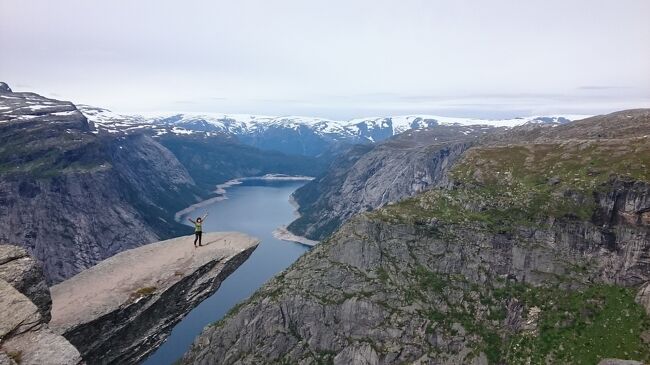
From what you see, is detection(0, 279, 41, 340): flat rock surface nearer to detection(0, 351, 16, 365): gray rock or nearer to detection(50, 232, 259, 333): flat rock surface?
detection(0, 351, 16, 365): gray rock

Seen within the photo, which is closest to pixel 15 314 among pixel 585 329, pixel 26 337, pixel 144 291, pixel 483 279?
pixel 26 337

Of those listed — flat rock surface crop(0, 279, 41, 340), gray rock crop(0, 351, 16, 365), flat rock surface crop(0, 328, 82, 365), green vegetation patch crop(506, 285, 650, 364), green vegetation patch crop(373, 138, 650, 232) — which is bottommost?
green vegetation patch crop(506, 285, 650, 364)

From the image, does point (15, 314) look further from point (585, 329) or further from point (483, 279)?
point (483, 279)

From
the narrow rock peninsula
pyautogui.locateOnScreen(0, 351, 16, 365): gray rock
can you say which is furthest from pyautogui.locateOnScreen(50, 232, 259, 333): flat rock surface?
pyautogui.locateOnScreen(0, 351, 16, 365): gray rock

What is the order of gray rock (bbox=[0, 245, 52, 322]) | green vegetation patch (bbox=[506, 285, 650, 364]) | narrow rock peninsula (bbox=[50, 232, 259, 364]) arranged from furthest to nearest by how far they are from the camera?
green vegetation patch (bbox=[506, 285, 650, 364]), narrow rock peninsula (bbox=[50, 232, 259, 364]), gray rock (bbox=[0, 245, 52, 322])

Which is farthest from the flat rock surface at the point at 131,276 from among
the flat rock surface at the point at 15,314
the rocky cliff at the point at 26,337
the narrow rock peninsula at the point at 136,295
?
the flat rock surface at the point at 15,314

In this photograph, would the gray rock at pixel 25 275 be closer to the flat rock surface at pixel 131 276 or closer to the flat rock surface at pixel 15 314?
the flat rock surface at pixel 15 314
